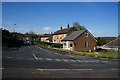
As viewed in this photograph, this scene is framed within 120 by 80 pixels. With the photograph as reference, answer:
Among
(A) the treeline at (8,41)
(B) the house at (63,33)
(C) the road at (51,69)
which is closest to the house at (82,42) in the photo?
(B) the house at (63,33)

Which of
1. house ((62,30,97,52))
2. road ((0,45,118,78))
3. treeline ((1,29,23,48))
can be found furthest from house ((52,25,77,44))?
road ((0,45,118,78))

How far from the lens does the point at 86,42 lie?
140ft

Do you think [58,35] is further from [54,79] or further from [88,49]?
[54,79]

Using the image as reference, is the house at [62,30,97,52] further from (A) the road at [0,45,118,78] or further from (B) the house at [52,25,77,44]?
(A) the road at [0,45,118,78]

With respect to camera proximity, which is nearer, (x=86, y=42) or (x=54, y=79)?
(x=54, y=79)

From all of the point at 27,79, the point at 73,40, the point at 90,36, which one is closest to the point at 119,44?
the point at 90,36

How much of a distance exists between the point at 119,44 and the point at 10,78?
3956 cm

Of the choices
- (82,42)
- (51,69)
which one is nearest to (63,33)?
(82,42)

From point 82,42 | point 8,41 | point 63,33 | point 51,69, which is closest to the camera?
point 51,69

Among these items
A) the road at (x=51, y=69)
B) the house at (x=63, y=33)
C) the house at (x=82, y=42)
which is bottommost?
the road at (x=51, y=69)

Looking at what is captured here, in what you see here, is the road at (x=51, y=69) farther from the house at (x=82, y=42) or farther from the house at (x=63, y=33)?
the house at (x=63, y=33)

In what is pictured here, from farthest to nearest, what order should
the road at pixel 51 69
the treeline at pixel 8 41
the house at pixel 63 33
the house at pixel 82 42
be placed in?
the house at pixel 63 33 → the treeline at pixel 8 41 → the house at pixel 82 42 → the road at pixel 51 69

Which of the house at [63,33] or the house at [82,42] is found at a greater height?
the house at [63,33]

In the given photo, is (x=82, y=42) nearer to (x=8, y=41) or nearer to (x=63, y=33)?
(x=63, y=33)
